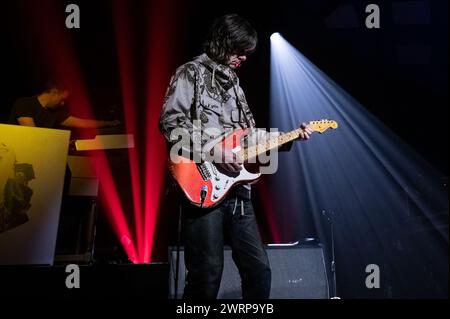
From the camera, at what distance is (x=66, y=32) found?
4867mm

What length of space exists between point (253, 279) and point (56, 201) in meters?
1.96

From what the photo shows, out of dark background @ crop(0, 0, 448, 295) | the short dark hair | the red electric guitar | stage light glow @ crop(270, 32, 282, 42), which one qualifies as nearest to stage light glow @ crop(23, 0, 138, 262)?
dark background @ crop(0, 0, 448, 295)

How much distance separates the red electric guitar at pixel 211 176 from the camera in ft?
6.41

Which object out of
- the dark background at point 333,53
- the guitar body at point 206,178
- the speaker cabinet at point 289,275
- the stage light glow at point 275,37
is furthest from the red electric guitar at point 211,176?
the stage light glow at point 275,37

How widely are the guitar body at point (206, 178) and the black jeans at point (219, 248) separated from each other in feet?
0.18

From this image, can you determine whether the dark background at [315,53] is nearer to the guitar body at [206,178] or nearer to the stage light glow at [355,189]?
the stage light glow at [355,189]

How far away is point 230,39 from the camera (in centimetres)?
225

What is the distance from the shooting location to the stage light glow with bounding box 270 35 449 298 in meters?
4.21

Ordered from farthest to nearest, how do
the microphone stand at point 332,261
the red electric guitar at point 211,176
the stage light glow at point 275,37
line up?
1. the stage light glow at point 275,37
2. the microphone stand at point 332,261
3. the red electric guitar at point 211,176

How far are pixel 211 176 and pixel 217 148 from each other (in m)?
0.14

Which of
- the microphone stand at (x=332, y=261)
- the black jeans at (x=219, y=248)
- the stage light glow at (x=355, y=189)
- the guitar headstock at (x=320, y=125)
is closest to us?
the black jeans at (x=219, y=248)

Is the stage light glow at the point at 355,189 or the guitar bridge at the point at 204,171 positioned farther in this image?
the stage light glow at the point at 355,189

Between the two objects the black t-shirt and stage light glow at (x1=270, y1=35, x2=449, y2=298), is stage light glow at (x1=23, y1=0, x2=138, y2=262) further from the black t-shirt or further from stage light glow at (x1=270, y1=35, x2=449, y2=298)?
stage light glow at (x1=270, y1=35, x2=449, y2=298)
